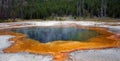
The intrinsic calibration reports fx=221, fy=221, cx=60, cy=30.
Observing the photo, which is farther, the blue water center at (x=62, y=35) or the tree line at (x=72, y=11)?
the tree line at (x=72, y=11)

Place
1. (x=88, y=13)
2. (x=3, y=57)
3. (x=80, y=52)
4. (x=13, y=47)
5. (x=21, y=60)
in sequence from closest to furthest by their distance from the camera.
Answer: (x=21, y=60)
(x=3, y=57)
(x=80, y=52)
(x=13, y=47)
(x=88, y=13)

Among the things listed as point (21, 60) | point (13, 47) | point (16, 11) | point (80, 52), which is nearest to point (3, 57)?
point (21, 60)

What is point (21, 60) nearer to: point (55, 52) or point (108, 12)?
point (55, 52)

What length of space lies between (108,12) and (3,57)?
63.0 metres

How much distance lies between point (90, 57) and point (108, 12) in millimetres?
61802

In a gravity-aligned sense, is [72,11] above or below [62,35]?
above

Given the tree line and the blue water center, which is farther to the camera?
the tree line

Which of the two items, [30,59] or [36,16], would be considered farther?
[36,16]

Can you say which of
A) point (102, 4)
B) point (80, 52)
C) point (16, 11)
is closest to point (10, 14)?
point (16, 11)

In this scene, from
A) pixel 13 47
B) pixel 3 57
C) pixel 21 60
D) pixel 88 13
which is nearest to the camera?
pixel 21 60

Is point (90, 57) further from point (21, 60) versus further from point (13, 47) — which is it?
point (13, 47)

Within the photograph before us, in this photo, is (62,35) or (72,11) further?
(72,11)

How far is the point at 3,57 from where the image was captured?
18.1 meters

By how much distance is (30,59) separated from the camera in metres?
17.2
